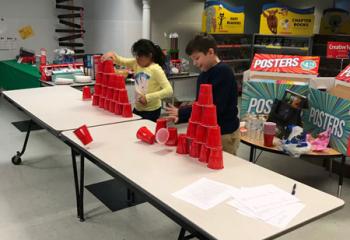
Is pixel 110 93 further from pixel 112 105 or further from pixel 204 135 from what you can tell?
pixel 204 135

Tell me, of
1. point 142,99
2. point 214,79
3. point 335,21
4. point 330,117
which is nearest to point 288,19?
point 335,21

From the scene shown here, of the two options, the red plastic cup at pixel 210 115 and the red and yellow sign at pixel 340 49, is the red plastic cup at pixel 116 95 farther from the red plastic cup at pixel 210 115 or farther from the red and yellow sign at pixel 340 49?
the red and yellow sign at pixel 340 49

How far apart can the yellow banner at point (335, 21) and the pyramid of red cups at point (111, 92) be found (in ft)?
18.3

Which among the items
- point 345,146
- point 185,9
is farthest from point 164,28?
point 345,146

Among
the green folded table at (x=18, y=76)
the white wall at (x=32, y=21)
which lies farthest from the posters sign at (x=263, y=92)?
the white wall at (x=32, y=21)

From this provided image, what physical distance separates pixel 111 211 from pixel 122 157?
3.52ft

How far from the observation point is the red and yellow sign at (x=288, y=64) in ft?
11.1

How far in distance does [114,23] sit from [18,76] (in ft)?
6.70

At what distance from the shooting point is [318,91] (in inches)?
125

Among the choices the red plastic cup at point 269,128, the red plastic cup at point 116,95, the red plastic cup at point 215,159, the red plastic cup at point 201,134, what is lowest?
the red plastic cup at point 269,128

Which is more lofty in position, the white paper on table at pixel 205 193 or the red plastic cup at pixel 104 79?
the red plastic cup at pixel 104 79

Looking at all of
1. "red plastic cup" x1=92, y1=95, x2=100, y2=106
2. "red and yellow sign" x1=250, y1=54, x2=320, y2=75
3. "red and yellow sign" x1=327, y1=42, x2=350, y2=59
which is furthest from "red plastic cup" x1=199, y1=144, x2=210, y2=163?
"red and yellow sign" x1=327, y1=42, x2=350, y2=59

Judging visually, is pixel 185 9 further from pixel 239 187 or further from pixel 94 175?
pixel 239 187

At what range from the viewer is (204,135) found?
79.4 inches
